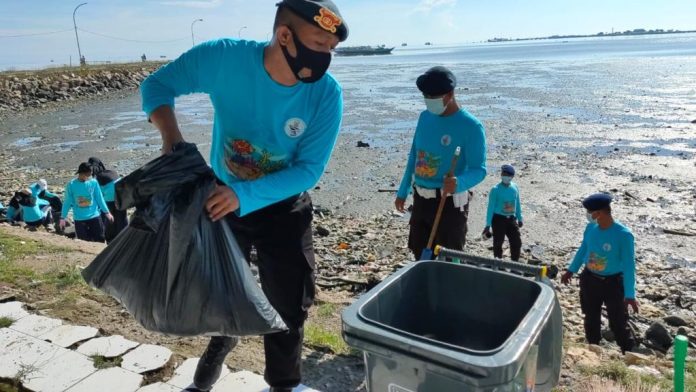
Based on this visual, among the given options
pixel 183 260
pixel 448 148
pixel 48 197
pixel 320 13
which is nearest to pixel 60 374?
pixel 183 260

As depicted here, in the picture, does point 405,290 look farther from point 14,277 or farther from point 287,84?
point 14,277

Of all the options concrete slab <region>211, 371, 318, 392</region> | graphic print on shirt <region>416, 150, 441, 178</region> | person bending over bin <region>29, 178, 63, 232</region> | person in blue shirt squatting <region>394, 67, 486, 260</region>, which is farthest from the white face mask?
person bending over bin <region>29, 178, 63, 232</region>

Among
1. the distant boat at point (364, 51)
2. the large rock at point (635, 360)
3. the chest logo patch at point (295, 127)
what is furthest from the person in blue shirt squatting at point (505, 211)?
the distant boat at point (364, 51)

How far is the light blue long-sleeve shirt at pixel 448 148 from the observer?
13.4 feet

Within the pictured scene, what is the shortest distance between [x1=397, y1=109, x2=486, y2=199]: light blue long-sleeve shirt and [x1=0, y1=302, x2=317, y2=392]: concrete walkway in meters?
1.96

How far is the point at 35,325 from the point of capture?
361cm

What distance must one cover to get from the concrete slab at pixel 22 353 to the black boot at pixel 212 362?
3.31ft

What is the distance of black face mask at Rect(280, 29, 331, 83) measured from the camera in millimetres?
2262

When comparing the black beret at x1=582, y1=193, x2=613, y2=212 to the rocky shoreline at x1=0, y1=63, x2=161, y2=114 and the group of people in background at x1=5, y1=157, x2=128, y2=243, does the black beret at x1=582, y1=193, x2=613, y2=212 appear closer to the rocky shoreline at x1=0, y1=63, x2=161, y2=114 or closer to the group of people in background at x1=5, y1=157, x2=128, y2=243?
the group of people in background at x1=5, y1=157, x2=128, y2=243

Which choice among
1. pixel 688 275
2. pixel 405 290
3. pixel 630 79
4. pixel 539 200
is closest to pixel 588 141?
pixel 539 200

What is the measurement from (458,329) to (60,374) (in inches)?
89.0

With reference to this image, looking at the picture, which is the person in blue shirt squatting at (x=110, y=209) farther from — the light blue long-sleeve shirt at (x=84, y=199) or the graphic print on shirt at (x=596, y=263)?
the graphic print on shirt at (x=596, y=263)

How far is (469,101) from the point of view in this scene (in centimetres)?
2614

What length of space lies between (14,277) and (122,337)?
176cm
